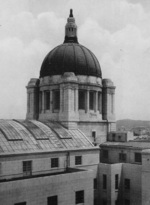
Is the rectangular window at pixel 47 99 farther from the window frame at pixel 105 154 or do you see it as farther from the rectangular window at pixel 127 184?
the rectangular window at pixel 127 184

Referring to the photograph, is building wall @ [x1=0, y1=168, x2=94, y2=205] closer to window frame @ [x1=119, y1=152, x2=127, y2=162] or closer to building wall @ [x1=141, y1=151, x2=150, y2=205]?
building wall @ [x1=141, y1=151, x2=150, y2=205]

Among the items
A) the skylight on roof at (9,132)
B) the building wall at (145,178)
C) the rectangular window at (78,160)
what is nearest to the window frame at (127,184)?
the building wall at (145,178)

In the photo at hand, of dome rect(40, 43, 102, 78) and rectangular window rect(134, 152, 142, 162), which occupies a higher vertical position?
dome rect(40, 43, 102, 78)

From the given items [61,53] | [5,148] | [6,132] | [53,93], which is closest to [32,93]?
[53,93]

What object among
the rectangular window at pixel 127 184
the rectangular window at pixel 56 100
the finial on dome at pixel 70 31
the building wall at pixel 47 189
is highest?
the finial on dome at pixel 70 31

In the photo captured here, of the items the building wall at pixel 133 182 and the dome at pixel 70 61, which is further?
the dome at pixel 70 61

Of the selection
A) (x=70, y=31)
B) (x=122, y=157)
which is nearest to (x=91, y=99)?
(x=122, y=157)

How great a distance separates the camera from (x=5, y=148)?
42781 mm

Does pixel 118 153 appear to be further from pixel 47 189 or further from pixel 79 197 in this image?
pixel 47 189

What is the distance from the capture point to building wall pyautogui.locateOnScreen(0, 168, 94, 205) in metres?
35.4

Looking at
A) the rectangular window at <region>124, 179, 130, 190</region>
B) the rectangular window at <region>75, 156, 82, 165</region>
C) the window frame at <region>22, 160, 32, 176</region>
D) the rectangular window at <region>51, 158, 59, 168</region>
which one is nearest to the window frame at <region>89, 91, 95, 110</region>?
the rectangular window at <region>75, 156, 82, 165</region>

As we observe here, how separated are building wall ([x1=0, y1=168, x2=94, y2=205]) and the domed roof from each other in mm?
24650

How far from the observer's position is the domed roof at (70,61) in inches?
2418

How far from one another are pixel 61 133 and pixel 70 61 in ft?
53.3
